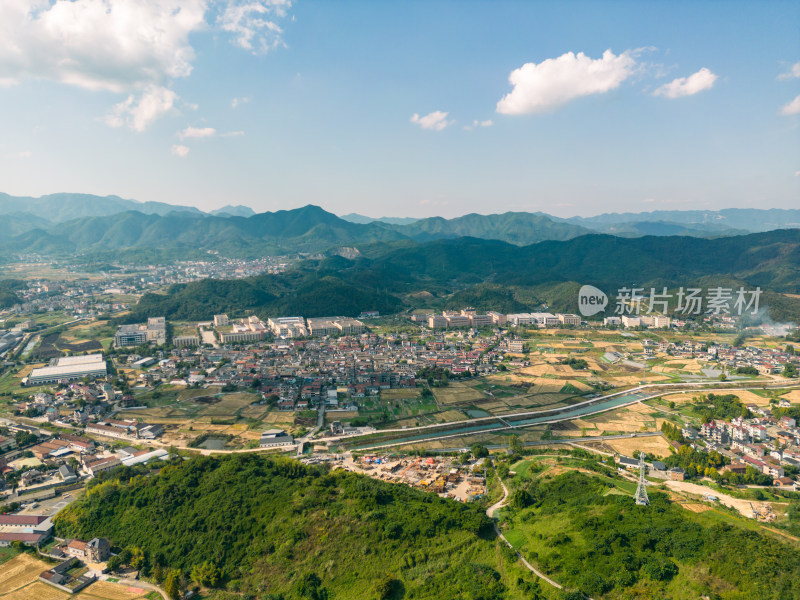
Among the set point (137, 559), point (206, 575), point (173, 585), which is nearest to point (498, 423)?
point (206, 575)

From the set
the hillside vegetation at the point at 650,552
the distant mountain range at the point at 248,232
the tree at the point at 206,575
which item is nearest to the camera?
the hillside vegetation at the point at 650,552

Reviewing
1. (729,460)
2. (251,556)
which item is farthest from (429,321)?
(251,556)

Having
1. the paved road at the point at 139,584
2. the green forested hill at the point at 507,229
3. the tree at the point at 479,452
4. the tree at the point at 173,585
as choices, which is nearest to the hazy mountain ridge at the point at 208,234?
the green forested hill at the point at 507,229

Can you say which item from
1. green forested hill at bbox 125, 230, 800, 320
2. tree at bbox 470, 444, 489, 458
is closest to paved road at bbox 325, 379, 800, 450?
tree at bbox 470, 444, 489, 458

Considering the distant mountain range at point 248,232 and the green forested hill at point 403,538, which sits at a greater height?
the distant mountain range at point 248,232

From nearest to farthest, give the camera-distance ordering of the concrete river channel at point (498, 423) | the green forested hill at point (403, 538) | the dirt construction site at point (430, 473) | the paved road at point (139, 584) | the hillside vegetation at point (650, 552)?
1. the hillside vegetation at point (650, 552)
2. the green forested hill at point (403, 538)
3. the paved road at point (139, 584)
4. the dirt construction site at point (430, 473)
5. the concrete river channel at point (498, 423)

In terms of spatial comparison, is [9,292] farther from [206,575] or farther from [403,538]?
[403,538]

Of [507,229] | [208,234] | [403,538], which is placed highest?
[507,229]

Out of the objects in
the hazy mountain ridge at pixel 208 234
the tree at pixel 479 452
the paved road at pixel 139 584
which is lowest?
the paved road at pixel 139 584

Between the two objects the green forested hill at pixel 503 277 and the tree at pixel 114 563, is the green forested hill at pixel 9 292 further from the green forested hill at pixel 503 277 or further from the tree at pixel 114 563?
the tree at pixel 114 563

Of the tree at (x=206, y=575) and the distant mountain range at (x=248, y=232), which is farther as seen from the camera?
the distant mountain range at (x=248, y=232)

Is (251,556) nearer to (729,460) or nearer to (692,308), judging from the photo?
(729,460)
